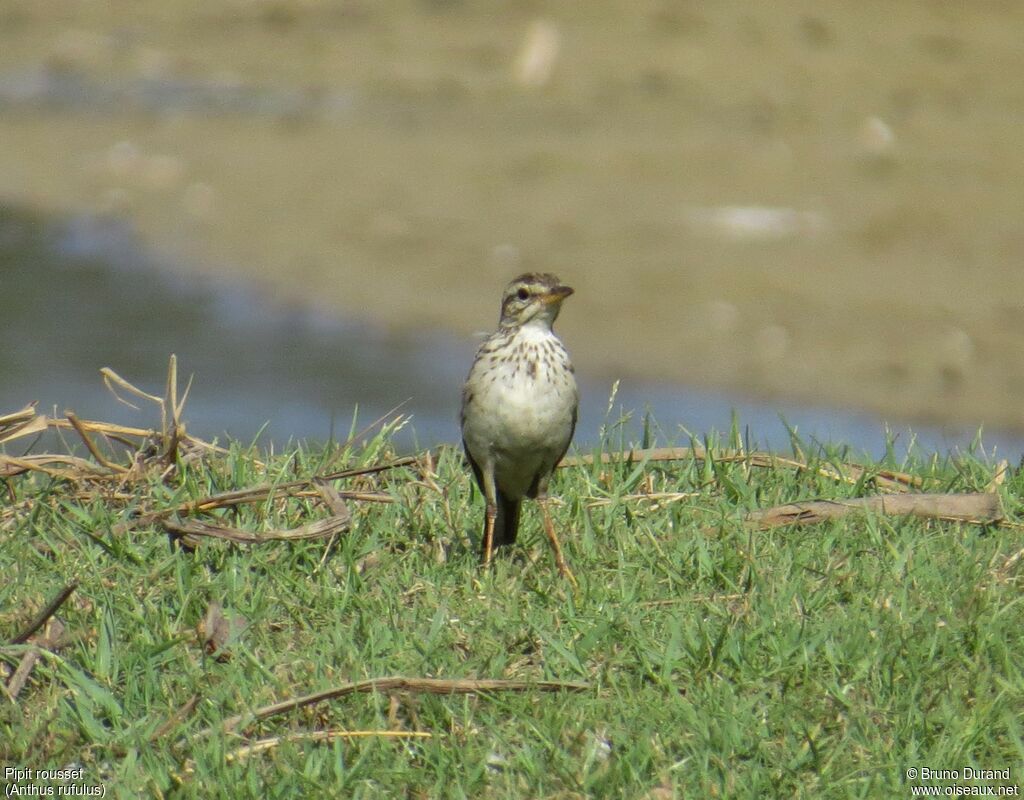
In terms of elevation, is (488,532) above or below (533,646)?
above

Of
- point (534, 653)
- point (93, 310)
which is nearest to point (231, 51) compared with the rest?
point (93, 310)

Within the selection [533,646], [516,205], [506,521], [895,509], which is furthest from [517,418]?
[516,205]

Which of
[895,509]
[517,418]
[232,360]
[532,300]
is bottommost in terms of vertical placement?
[895,509]

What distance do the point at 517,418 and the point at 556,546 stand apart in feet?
1.32

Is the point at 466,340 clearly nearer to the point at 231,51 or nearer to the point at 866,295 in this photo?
the point at 866,295

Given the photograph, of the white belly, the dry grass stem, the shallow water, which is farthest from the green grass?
the shallow water

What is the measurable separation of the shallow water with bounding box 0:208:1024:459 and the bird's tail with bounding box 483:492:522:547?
15.0ft

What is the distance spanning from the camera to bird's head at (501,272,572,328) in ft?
18.2

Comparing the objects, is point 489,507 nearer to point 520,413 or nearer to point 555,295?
point 520,413

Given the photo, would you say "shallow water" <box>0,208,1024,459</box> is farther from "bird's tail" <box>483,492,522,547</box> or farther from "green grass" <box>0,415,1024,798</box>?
"green grass" <box>0,415,1024,798</box>

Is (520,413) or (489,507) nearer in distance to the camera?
(520,413)

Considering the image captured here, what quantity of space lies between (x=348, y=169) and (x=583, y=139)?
95.3 inches

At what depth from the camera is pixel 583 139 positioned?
695 inches

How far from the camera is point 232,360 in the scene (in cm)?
1366
